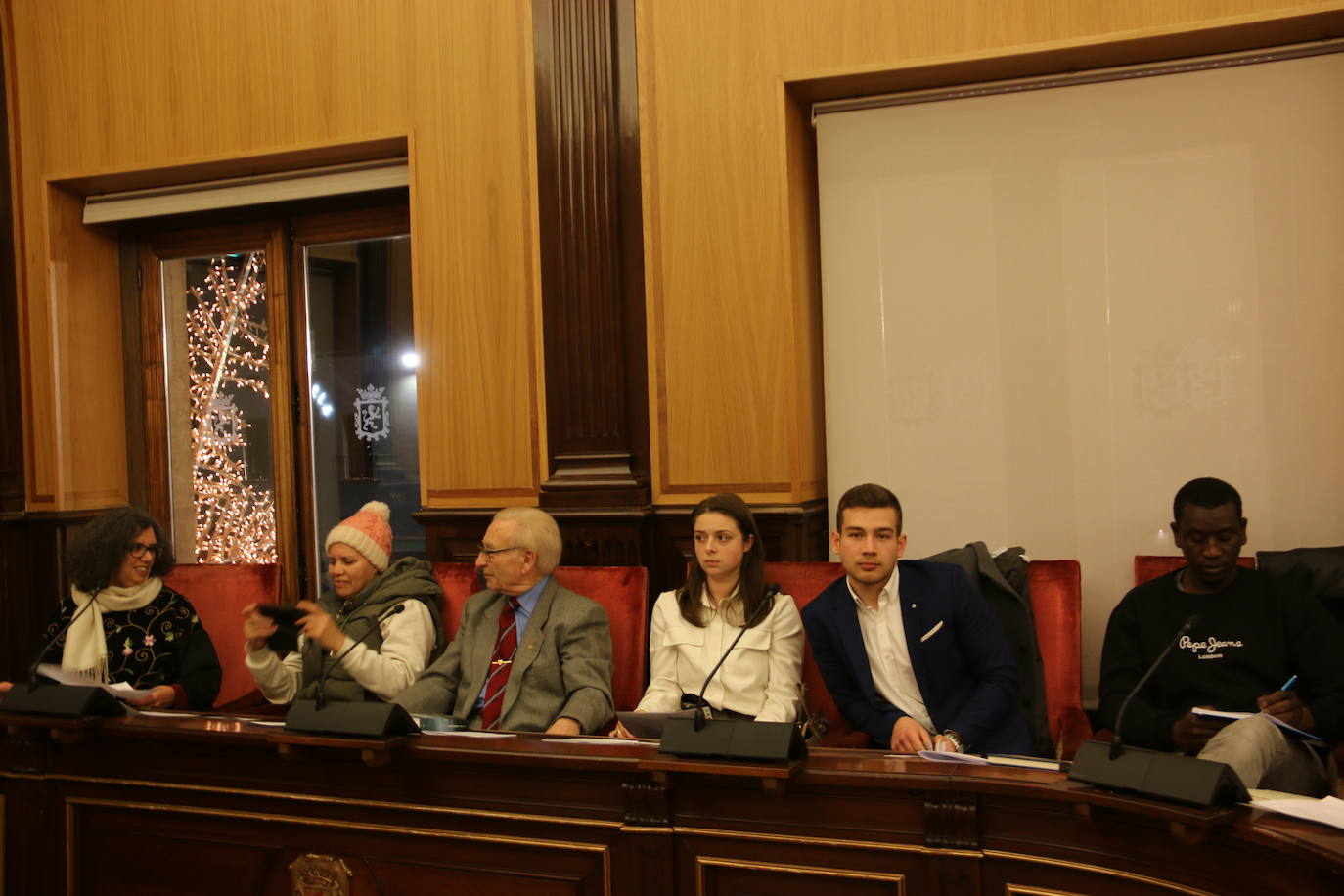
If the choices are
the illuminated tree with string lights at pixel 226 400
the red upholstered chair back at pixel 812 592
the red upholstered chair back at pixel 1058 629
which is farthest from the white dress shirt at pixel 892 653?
the illuminated tree with string lights at pixel 226 400

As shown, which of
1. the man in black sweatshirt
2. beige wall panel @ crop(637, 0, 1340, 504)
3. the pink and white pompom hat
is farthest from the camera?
beige wall panel @ crop(637, 0, 1340, 504)

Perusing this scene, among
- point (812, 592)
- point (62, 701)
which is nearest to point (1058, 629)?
point (812, 592)

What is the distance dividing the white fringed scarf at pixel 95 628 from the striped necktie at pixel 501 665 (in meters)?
1.09

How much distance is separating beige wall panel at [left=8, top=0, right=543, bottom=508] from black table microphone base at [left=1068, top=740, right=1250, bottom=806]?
2456 mm

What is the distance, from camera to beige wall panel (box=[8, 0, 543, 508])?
3.94 metres

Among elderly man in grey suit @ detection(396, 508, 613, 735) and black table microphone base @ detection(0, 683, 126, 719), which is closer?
black table microphone base @ detection(0, 683, 126, 719)

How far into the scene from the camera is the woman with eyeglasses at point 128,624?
318 cm

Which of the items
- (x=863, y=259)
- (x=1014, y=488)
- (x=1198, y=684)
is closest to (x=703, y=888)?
(x=1198, y=684)

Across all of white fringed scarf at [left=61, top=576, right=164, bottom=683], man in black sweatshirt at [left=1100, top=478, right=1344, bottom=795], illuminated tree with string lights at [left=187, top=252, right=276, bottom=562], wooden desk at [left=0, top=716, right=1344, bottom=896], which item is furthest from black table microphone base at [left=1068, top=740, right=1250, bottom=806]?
illuminated tree with string lights at [left=187, top=252, right=276, bottom=562]

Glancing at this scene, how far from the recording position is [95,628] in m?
3.23

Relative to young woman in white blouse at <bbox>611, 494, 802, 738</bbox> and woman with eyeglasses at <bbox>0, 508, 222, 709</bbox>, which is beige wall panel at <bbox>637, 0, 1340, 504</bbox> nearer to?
young woman in white blouse at <bbox>611, 494, 802, 738</bbox>

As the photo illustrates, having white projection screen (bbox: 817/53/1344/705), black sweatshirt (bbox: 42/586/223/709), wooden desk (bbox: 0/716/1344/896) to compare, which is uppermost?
white projection screen (bbox: 817/53/1344/705)

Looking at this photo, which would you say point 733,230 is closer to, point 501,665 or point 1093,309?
point 1093,309

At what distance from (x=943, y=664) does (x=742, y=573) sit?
1.82ft
